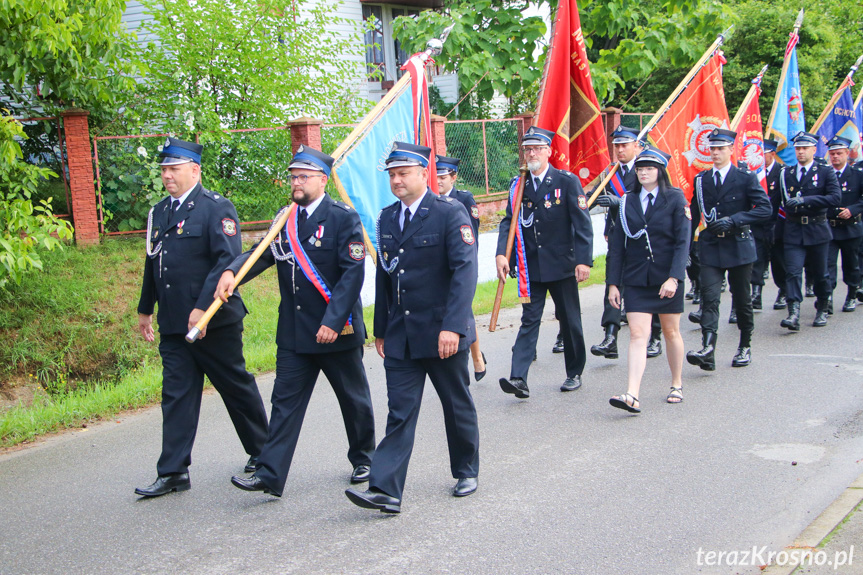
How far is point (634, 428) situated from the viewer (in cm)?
618

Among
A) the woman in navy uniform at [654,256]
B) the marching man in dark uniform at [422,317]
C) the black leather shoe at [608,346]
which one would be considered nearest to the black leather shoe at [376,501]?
the marching man in dark uniform at [422,317]

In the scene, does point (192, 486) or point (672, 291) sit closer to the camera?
point (192, 486)

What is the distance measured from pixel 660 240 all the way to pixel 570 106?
2.03 m

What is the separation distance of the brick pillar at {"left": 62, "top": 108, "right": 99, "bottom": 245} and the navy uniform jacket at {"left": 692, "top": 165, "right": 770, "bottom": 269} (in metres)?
8.07

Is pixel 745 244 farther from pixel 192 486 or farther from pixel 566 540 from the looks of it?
pixel 192 486

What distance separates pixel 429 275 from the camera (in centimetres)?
487

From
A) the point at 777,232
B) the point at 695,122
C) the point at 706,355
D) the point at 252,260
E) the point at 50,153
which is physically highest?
the point at 50,153

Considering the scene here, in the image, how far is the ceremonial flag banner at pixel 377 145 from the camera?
20.2 ft

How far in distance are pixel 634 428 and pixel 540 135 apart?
7.89 feet

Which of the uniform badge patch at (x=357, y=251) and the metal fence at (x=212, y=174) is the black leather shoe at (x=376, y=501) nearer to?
the uniform badge patch at (x=357, y=251)

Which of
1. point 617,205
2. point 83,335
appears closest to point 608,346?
point 617,205

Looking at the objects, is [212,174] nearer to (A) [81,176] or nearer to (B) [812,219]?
(A) [81,176]

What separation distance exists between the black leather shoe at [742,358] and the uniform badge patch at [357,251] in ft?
14.3

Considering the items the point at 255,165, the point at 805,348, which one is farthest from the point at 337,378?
the point at 255,165
